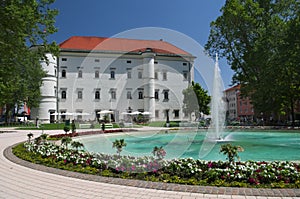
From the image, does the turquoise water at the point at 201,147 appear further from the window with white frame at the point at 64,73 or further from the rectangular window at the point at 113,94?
the window with white frame at the point at 64,73

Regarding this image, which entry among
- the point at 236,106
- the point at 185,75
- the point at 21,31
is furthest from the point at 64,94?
the point at 236,106

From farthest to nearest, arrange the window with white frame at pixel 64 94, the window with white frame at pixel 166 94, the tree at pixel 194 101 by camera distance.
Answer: the window with white frame at pixel 166 94, the window with white frame at pixel 64 94, the tree at pixel 194 101

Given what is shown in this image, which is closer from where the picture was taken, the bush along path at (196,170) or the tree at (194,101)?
the bush along path at (196,170)

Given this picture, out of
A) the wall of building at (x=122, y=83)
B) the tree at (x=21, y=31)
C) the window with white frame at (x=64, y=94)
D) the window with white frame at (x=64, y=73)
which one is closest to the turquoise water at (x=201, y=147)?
the tree at (x=21, y=31)

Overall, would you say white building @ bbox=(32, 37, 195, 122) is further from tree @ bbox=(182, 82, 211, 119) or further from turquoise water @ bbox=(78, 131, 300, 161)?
turquoise water @ bbox=(78, 131, 300, 161)

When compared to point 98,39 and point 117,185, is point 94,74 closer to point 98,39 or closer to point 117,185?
point 98,39

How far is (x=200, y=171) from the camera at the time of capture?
5887 mm

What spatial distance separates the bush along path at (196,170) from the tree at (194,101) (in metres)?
28.0

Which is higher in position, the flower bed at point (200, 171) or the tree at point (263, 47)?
the tree at point (263, 47)

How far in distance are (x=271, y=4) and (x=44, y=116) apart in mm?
38404

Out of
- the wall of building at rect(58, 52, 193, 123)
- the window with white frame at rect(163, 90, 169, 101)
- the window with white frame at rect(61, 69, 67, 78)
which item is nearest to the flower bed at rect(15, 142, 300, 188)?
the wall of building at rect(58, 52, 193, 123)

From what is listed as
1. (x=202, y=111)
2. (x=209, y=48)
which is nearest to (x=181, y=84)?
(x=202, y=111)

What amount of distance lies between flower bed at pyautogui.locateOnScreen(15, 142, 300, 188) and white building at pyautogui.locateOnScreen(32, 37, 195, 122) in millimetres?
36496

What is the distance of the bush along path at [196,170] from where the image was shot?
213 inches
